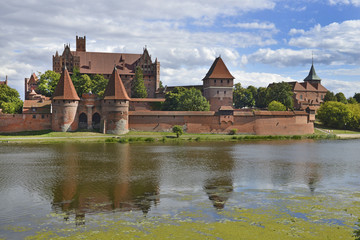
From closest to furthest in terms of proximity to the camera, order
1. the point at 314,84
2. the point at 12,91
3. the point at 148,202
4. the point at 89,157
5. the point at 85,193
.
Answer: the point at 148,202, the point at 85,193, the point at 89,157, the point at 12,91, the point at 314,84

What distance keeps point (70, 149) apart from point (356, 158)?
2326 cm

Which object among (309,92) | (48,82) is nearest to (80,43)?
(48,82)

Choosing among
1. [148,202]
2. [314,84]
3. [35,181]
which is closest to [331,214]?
[148,202]

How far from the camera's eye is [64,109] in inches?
1817

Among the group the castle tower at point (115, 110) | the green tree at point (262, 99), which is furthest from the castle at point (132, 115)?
the green tree at point (262, 99)

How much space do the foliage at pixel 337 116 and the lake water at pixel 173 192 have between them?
2806 cm

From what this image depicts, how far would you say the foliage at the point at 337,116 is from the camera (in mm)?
57594

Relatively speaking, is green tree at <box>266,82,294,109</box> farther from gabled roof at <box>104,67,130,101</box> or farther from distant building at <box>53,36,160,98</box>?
gabled roof at <box>104,67,130,101</box>

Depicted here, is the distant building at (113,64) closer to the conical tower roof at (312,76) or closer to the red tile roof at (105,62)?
the red tile roof at (105,62)

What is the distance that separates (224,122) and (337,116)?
18.8 metres

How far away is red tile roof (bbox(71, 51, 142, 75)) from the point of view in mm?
67000

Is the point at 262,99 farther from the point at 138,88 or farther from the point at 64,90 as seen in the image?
the point at 64,90

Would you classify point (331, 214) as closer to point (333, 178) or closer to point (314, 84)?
point (333, 178)

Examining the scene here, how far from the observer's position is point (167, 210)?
49.5ft
